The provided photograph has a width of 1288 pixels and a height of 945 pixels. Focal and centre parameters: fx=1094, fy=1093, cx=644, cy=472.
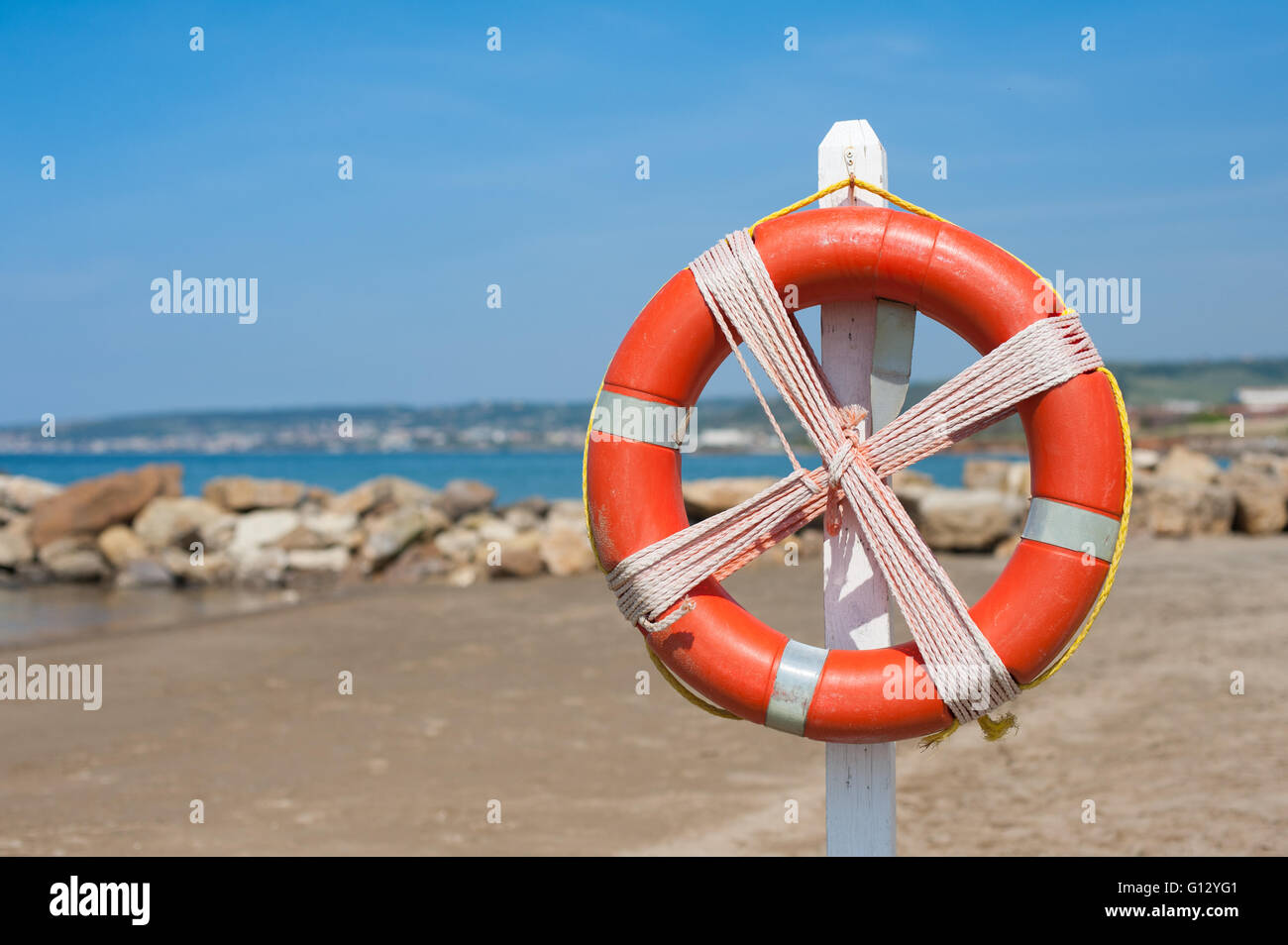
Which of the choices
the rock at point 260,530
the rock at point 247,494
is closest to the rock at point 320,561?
the rock at point 260,530

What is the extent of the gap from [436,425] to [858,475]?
61.0 metres

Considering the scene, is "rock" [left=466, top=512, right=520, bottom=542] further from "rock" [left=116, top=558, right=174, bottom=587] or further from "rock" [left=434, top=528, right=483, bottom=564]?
"rock" [left=116, top=558, right=174, bottom=587]

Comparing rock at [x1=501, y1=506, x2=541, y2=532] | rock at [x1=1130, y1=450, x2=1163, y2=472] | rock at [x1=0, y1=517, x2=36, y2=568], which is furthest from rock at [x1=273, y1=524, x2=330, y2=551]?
rock at [x1=1130, y1=450, x2=1163, y2=472]

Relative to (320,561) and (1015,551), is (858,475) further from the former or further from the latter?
(320,561)

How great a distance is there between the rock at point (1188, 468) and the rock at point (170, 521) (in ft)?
35.7

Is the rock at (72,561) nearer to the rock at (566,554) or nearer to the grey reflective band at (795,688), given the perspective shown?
the rock at (566,554)

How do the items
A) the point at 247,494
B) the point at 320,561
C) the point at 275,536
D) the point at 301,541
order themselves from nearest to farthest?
the point at 320,561 < the point at 301,541 < the point at 275,536 < the point at 247,494

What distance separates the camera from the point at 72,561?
11406mm

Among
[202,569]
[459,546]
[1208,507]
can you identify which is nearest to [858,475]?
[459,546]

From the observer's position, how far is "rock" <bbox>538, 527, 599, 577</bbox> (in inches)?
368

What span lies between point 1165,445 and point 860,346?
35.7 m

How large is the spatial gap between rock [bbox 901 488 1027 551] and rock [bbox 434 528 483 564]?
13.4 feet
